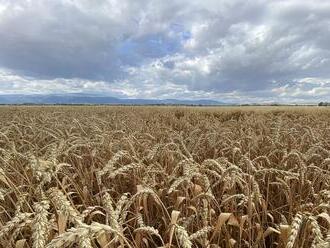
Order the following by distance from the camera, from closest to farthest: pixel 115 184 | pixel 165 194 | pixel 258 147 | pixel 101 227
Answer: pixel 101 227 < pixel 165 194 < pixel 115 184 < pixel 258 147

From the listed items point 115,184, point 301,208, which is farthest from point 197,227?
point 115,184

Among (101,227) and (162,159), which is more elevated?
(101,227)

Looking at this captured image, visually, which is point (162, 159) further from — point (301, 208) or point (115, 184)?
point (301, 208)

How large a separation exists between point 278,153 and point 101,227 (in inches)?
174

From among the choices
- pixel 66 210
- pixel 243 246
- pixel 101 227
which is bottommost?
pixel 243 246

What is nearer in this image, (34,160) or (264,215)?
(34,160)

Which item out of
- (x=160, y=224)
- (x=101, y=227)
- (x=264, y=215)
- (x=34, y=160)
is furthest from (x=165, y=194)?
(x=101, y=227)

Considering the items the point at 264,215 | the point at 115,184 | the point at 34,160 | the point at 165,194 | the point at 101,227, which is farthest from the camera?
the point at 115,184

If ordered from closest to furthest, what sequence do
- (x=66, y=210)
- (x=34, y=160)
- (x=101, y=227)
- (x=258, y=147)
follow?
1. (x=101, y=227)
2. (x=66, y=210)
3. (x=34, y=160)
4. (x=258, y=147)

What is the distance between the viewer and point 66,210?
1.89 metres

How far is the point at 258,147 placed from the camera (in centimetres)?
586

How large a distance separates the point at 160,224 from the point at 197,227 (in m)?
0.40

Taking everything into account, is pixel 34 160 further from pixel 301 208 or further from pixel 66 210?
pixel 301 208

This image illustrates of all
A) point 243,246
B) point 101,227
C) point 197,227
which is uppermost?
point 101,227
